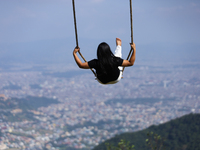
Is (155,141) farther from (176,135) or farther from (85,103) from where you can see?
(85,103)

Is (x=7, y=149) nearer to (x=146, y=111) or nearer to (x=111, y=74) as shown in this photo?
(x=146, y=111)

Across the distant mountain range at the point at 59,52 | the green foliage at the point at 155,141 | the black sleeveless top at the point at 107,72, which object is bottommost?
the distant mountain range at the point at 59,52

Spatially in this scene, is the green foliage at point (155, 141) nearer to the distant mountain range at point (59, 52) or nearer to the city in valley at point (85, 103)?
the city in valley at point (85, 103)

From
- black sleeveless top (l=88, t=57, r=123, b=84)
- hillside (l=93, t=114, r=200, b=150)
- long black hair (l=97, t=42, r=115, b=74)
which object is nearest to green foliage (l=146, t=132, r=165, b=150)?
black sleeveless top (l=88, t=57, r=123, b=84)

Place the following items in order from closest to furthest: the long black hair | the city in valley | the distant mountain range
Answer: the long black hair
the city in valley
the distant mountain range

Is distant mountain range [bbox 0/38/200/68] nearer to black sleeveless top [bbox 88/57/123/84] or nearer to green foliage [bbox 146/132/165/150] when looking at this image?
green foliage [bbox 146/132/165/150]

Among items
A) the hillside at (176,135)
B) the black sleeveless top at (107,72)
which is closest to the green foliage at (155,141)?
the black sleeveless top at (107,72)
